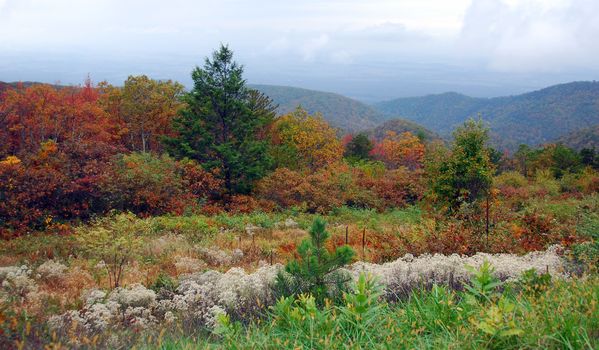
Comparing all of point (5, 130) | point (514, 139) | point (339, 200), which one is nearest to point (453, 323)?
point (339, 200)

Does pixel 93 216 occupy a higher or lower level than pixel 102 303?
lower

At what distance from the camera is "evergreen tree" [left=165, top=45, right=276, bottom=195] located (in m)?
26.6

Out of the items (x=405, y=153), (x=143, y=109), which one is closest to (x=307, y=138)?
(x=143, y=109)

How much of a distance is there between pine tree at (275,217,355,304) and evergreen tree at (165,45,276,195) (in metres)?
20.5

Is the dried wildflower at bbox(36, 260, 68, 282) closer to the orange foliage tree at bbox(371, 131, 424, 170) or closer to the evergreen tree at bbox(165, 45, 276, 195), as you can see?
the evergreen tree at bbox(165, 45, 276, 195)

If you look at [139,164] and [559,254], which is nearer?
[559,254]

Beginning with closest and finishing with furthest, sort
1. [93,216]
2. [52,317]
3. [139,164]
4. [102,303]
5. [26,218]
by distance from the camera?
[52,317] < [102,303] < [26,218] < [93,216] < [139,164]

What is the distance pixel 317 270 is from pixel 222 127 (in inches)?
897

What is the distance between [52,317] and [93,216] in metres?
14.2

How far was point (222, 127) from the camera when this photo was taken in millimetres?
27625

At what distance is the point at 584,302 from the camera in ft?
13.6

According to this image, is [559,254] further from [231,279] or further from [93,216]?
[93,216]

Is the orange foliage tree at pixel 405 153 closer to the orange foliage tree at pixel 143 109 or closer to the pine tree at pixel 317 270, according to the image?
the orange foliage tree at pixel 143 109

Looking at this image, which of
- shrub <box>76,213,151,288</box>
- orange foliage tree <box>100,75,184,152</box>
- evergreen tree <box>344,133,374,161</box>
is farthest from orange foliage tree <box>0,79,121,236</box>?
evergreen tree <box>344,133,374,161</box>
